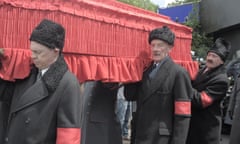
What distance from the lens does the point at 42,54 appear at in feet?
6.86

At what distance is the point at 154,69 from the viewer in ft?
10.00

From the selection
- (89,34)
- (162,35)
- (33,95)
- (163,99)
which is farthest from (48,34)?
(163,99)

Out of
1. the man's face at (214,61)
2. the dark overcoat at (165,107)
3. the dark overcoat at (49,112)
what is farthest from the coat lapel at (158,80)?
the dark overcoat at (49,112)

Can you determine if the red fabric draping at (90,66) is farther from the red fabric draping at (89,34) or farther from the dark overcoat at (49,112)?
the dark overcoat at (49,112)

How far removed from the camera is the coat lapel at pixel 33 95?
2076 millimetres

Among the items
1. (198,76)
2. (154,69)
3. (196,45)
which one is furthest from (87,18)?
(196,45)

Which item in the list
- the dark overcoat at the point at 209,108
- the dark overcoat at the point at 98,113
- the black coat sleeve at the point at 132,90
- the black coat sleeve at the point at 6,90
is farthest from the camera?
the dark overcoat at the point at 209,108

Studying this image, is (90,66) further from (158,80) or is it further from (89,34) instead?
(158,80)

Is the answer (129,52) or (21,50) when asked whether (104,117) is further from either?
(21,50)

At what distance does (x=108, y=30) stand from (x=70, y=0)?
381 millimetres

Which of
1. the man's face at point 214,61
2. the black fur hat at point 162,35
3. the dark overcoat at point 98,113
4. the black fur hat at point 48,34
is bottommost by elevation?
the dark overcoat at point 98,113

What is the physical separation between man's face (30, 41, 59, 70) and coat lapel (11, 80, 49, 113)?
0.36ft

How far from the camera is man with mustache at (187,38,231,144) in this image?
11.7 ft

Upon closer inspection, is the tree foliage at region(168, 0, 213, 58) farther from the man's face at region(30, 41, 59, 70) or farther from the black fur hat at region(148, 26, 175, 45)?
the man's face at region(30, 41, 59, 70)
